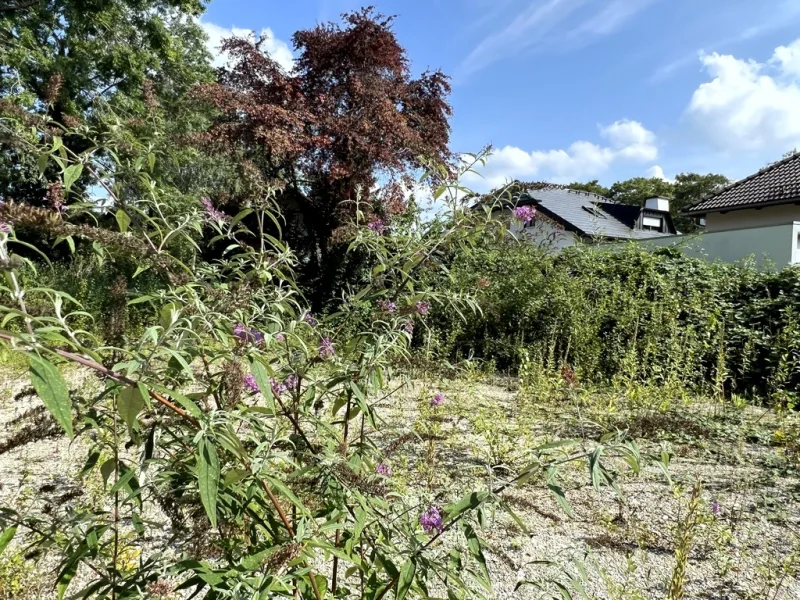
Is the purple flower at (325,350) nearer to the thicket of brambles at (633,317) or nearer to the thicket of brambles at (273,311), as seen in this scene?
the thicket of brambles at (273,311)

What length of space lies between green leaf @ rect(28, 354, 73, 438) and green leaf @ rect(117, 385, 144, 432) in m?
0.07

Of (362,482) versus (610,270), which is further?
(610,270)

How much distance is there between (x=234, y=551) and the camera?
3.32 feet

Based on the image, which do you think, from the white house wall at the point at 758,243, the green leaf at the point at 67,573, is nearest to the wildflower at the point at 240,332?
the green leaf at the point at 67,573

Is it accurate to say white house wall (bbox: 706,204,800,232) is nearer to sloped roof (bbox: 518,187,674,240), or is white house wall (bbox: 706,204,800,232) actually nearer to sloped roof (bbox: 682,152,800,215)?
sloped roof (bbox: 682,152,800,215)

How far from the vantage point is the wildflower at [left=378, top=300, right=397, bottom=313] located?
136 cm

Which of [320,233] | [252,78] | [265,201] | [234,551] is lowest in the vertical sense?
[234,551]

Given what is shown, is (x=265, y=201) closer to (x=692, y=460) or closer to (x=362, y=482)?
(x=362, y=482)

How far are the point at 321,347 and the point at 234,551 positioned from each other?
457 mm

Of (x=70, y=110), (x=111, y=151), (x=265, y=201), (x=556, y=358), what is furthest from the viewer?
(x=70, y=110)

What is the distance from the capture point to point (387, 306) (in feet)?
4.52

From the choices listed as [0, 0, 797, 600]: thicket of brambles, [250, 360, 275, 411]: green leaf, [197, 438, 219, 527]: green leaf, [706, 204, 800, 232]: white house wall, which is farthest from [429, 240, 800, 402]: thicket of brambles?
[706, 204, 800, 232]: white house wall

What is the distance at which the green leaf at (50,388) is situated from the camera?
19.6 inches

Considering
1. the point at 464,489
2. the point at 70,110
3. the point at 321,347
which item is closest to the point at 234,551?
the point at 321,347
